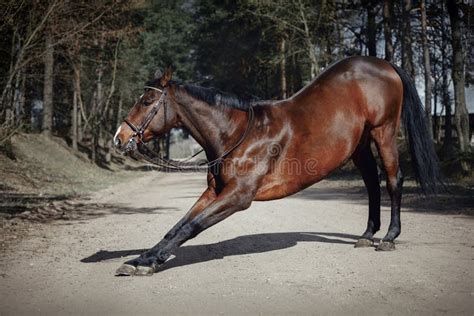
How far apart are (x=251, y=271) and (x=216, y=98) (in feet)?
6.99

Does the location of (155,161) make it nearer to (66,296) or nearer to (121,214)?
(66,296)

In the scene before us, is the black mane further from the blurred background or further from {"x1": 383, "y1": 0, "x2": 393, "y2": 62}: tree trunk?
{"x1": 383, "y1": 0, "x2": 393, "y2": 62}: tree trunk

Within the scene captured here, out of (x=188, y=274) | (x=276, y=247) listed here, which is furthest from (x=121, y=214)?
(x=188, y=274)

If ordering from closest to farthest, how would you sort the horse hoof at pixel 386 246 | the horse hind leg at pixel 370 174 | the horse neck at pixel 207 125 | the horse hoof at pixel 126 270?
the horse hoof at pixel 126 270 < the horse neck at pixel 207 125 < the horse hoof at pixel 386 246 < the horse hind leg at pixel 370 174

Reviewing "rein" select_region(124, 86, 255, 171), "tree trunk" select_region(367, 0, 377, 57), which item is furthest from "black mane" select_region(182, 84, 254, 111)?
"tree trunk" select_region(367, 0, 377, 57)

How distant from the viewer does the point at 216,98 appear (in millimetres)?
5875

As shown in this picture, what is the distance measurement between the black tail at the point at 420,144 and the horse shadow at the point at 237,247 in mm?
1384

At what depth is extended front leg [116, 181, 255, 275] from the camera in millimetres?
5078

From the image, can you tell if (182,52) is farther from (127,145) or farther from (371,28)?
(127,145)

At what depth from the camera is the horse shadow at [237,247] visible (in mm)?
5984

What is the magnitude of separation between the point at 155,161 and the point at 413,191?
10.4 metres

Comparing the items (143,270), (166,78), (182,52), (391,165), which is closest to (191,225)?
(143,270)

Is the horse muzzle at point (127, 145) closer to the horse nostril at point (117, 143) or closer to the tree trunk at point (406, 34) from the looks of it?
the horse nostril at point (117, 143)

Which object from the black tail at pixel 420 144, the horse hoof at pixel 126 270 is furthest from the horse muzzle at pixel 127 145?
the black tail at pixel 420 144
